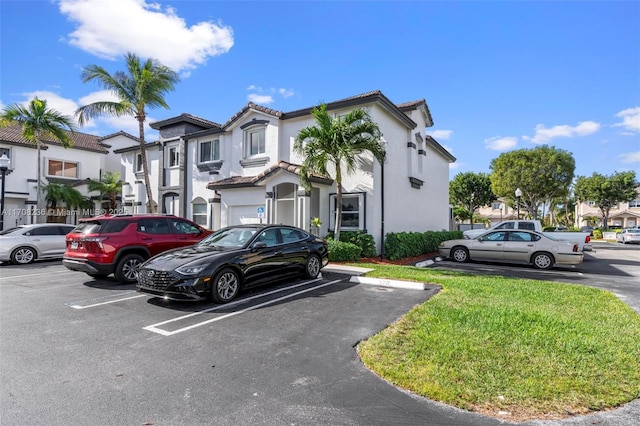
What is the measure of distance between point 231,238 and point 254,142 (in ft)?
32.7

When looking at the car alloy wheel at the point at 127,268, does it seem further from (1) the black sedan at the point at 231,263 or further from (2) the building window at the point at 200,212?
(2) the building window at the point at 200,212

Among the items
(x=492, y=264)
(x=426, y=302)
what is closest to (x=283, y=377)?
(x=426, y=302)

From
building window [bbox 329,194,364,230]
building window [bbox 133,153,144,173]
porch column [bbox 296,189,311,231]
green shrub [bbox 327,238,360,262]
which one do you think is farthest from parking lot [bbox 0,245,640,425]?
building window [bbox 133,153,144,173]

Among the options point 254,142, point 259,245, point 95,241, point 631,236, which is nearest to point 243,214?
point 254,142

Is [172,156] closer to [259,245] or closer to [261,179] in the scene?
[261,179]

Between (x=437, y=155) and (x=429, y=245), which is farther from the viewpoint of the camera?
(x=437, y=155)

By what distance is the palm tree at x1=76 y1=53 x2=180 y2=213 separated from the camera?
52.0ft

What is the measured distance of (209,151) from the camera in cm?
1886

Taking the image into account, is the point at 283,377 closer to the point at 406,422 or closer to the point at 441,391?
the point at 406,422

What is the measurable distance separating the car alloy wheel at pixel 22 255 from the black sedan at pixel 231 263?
9219 millimetres

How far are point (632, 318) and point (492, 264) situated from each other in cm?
802

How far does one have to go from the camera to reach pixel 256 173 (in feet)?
54.6

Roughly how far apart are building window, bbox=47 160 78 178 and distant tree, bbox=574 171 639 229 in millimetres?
55573

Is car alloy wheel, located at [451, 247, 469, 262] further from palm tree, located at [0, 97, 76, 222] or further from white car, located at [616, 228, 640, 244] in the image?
white car, located at [616, 228, 640, 244]
